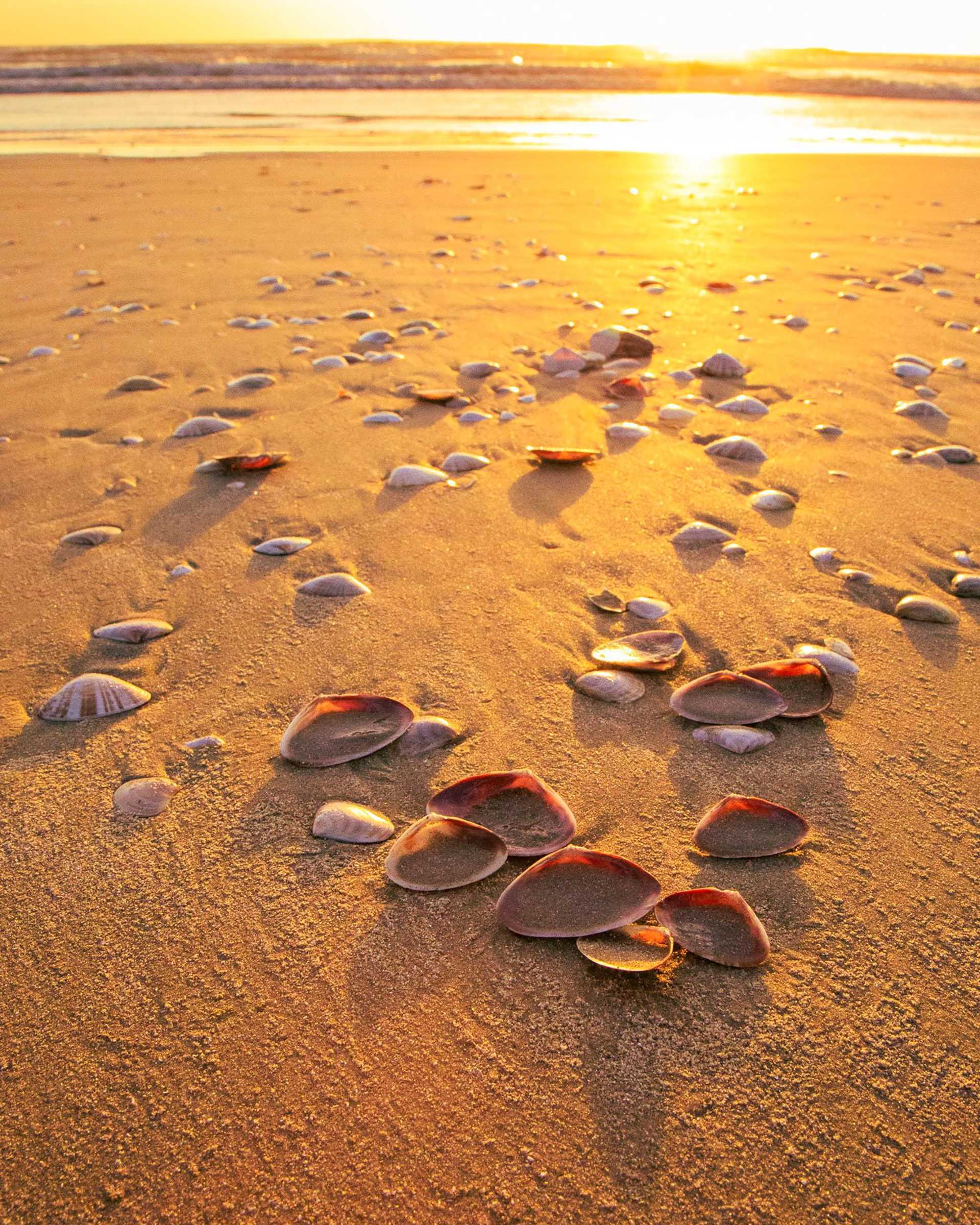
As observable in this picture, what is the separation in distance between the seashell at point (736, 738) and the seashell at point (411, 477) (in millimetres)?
1336

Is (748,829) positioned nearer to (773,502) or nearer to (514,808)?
(514,808)

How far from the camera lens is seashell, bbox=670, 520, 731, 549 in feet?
7.68

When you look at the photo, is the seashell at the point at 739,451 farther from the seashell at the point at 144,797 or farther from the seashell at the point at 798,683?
the seashell at the point at 144,797

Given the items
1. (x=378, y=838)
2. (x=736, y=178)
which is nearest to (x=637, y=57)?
(x=736, y=178)

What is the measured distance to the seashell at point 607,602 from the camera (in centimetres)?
206

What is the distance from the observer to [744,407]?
3.15 meters

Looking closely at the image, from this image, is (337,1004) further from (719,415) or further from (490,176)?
(490,176)

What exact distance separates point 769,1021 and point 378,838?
2.19 ft

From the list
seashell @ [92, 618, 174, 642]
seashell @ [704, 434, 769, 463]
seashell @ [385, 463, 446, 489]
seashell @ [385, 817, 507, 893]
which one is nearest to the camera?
seashell @ [385, 817, 507, 893]

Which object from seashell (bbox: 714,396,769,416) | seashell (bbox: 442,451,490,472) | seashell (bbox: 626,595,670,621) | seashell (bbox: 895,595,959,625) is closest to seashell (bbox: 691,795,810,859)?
seashell (bbox: 626,595,670,621)

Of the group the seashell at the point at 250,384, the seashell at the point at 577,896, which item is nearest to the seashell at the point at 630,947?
the seashell at the point at 577,896

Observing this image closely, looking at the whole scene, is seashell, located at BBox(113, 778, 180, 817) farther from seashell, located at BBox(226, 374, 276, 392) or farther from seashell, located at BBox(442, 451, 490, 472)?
seashell, located at BBox(226, 374, 276, 392)

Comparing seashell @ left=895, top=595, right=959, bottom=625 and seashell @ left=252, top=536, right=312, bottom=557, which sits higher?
seashell @ left=252, top=536, right=312, bottom=557

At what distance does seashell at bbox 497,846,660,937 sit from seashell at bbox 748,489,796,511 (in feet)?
4.90
